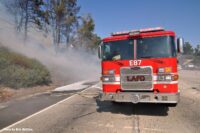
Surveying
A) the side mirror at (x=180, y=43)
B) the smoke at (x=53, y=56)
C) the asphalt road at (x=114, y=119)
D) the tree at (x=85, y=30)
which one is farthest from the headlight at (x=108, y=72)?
the tree at (x=85, y=30)

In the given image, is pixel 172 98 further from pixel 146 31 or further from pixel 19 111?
pixel 19 111

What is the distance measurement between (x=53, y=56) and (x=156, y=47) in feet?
104

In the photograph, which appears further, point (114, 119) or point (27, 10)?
point (27, 10)

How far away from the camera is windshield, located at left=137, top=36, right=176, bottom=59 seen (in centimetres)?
812

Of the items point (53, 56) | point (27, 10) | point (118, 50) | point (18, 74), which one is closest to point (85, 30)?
point (53, 56)

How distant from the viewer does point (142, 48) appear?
855cm

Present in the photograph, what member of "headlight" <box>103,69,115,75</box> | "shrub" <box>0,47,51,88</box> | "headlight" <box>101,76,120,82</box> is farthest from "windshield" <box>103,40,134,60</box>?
"shrub" <box>0,47,51,88</box>

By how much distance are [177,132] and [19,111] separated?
20.7 ft

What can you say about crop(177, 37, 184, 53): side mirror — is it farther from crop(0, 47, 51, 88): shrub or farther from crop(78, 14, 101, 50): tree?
crop(78, 14, 101, 50): tree

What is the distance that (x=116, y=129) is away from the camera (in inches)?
268

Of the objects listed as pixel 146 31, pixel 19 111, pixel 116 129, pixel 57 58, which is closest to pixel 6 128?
pixel 19 111

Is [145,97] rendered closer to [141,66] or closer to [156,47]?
[141,66]

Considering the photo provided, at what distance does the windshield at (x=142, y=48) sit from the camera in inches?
321

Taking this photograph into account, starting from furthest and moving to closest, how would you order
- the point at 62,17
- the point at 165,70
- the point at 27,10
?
the point at 62,17
the point at 27,10
the point at 165,70
